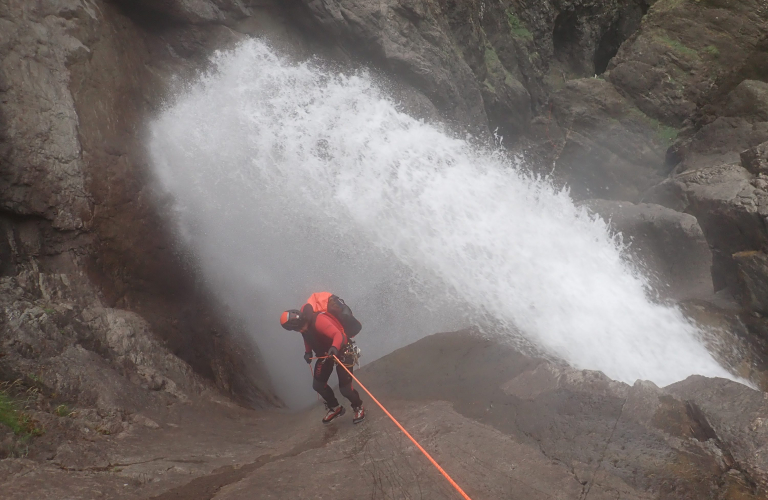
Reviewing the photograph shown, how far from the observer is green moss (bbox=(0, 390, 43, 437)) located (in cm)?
391

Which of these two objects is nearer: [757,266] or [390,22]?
[757,266]

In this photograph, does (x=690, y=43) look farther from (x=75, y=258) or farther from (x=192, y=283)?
(x=75, y=258)

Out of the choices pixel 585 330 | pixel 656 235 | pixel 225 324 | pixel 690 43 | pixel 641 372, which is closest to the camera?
pixel 641 372

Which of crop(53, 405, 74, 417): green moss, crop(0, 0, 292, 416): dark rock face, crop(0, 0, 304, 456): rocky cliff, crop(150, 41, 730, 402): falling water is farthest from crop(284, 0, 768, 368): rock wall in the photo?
crop(53, 405, 74, 417): green moss

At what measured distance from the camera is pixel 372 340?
29.2 ft

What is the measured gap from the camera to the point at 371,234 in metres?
8.84

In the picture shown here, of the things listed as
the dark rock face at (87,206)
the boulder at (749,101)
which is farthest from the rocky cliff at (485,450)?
the boulder at (749,101)

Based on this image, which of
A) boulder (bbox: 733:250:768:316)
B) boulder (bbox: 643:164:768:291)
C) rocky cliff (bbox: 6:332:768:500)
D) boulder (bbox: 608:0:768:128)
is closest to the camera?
rocky cliff (bbox: 6:332:768:500)

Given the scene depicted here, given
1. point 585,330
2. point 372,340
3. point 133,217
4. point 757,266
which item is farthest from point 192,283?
point 757,266

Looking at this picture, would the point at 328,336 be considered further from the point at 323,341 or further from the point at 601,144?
the point at 601,144

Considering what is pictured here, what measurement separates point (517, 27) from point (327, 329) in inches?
600

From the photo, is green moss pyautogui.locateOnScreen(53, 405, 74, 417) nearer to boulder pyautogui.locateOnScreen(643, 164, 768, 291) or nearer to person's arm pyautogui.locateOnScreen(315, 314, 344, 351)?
person's arm pyautogui.locateOnScreen(315, 314, 344, 351)

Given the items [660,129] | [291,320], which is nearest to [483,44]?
[660,129]

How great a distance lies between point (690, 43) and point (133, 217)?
641 inches
